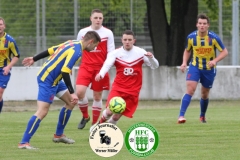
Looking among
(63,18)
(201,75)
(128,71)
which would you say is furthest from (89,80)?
(63,18)

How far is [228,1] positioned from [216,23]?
990mm

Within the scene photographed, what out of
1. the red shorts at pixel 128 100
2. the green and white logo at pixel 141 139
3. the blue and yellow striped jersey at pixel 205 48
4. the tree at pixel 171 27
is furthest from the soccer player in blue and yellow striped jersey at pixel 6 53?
the tree at pixel 171 27

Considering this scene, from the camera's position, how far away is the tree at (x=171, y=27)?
25.4 m

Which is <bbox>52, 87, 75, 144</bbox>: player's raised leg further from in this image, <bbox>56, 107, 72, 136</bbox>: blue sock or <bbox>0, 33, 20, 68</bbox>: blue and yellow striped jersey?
<bbox>0, 33, 20, 68</bbox>: blue and yellow striped jersey

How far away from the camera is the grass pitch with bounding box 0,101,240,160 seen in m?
10.1

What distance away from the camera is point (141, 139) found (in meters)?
8.92

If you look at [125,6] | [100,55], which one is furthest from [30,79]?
[100,55]

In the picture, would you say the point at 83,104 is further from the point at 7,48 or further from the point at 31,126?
the point at 31,126

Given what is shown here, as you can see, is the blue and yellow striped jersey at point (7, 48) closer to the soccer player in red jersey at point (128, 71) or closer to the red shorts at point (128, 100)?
the soccer player in red jersey at point (128, 71)

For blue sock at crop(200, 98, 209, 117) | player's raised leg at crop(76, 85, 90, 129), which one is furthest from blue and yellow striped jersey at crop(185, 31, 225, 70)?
player's raised leg at crop(76, 85, 90, 129)

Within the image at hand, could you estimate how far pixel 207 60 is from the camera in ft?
48.6

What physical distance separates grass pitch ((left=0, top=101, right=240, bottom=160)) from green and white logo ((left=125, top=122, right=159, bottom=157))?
33.6 inches

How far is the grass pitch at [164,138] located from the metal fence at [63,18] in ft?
22.0

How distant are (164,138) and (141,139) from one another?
133 inches
